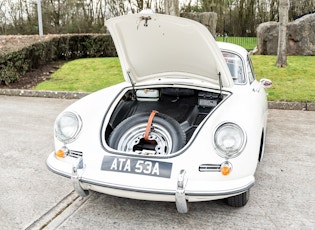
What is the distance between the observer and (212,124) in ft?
9.68

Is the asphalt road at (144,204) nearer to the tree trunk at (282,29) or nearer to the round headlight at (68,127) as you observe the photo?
the round headlight at (68,127)

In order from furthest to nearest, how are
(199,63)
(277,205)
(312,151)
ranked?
(312,151) → (199,63) → (277,205)

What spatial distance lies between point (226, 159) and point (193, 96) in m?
1.38

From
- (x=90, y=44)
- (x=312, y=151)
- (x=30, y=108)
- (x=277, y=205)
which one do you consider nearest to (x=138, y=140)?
(x=277, y=205)

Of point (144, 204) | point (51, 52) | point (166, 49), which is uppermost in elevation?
point (166, 49)

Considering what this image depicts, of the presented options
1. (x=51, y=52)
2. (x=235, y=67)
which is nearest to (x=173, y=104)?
(x=235, y=67)

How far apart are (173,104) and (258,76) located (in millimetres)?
5111

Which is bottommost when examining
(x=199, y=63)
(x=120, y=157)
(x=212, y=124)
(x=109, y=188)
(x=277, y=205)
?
(x=277, y=205)

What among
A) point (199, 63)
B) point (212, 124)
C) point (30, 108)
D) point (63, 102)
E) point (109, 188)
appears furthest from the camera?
point (63, 102)

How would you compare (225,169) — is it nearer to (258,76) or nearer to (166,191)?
(166,191)

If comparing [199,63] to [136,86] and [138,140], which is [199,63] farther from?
[138,140]

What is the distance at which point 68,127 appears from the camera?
3.12 m

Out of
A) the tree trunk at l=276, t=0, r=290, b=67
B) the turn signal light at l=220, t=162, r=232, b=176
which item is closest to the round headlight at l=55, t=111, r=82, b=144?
the turn signal light at l=220, t=162, r=232, b=176

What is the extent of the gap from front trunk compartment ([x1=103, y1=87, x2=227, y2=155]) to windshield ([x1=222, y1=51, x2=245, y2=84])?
→ 0.39m
